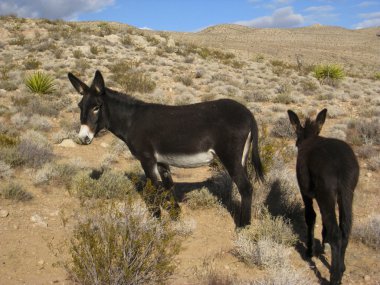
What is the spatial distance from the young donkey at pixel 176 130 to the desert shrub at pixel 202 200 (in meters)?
0.88

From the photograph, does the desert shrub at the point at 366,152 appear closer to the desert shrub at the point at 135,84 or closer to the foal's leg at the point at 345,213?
the foal's leg at the point at 345,213

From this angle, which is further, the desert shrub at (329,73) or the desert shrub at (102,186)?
the desert shrub at (329,73)

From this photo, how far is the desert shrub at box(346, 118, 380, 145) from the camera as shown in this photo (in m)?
9.82

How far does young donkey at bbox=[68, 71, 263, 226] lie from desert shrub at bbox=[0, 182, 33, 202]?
1.70 metres

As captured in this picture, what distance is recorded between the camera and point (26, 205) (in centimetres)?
592

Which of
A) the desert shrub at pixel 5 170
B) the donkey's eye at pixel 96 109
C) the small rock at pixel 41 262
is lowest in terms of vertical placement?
the small rock at pixel 41 262

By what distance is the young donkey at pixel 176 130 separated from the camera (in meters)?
5.20

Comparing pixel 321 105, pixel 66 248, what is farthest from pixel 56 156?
pixel 321 105

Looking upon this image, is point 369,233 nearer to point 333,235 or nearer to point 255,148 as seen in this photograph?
point 333,235

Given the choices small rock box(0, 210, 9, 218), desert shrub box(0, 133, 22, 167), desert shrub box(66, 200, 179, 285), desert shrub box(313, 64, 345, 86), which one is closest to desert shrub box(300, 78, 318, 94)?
desert shrub box(313, 64, 345, 86)

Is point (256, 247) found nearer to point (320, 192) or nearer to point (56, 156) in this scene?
point (320, 192)

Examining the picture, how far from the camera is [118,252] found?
143 inches

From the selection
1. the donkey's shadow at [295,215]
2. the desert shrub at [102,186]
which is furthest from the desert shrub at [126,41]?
the donkey's shadow at [295,215]

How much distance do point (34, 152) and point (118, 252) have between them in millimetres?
4973
